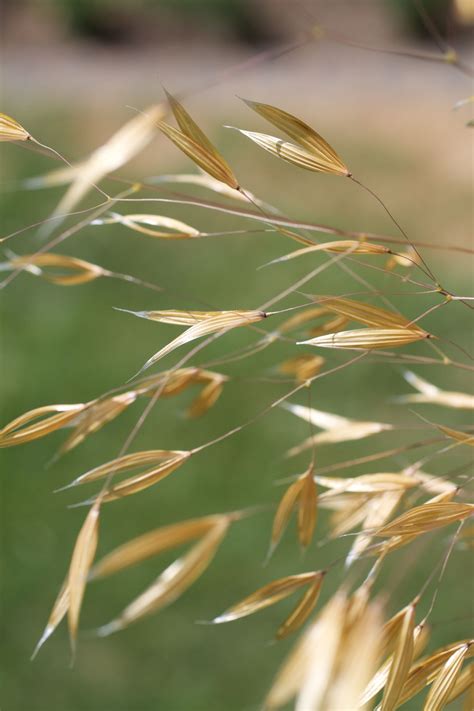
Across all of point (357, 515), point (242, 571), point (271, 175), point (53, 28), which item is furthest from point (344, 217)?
point (53, 28)

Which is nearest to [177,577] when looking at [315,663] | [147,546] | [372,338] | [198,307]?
[147,546]

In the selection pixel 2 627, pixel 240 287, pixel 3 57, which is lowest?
pixel 2 627

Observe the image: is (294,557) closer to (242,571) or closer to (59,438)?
(242,571)

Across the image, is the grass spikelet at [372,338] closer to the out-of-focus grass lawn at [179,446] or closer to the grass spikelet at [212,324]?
the grass spikelet at [212,324]

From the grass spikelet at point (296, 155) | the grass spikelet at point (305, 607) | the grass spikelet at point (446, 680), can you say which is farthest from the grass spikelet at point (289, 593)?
the grass spikelet at point (296, 155)

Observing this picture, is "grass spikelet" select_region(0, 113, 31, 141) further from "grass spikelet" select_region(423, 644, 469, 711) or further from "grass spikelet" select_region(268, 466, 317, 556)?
"grass spikelet" select_region(423, 644, 469, 711)

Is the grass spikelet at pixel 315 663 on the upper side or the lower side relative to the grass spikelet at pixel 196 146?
lower

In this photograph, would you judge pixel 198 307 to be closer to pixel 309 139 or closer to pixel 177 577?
pixel 177 577
